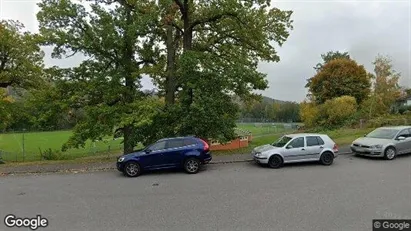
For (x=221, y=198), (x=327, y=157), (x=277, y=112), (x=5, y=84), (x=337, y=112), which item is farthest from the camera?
(x=277, y=112)

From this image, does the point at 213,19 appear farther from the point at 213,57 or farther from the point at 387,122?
the point at 387,122

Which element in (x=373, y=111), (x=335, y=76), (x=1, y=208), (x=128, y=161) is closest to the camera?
(x=1, y=208)

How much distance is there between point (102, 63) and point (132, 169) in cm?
814

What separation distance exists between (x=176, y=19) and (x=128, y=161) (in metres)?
10.3

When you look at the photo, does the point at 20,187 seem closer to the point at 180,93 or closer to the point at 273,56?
the point at 180,93

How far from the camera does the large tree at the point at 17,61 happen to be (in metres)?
Result: 19.9

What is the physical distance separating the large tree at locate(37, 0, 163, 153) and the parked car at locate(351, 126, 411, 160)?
34.9ft

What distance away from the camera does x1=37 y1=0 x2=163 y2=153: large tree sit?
1612 cm

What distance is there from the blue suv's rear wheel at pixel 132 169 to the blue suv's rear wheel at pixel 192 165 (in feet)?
6.43

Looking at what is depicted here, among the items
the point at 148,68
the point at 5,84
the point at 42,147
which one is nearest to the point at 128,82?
the point at 148,68

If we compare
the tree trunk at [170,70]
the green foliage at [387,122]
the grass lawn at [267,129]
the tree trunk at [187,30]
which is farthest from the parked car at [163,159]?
the grass lawn at [267,129]

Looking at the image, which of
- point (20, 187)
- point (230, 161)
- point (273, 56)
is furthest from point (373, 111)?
point (20, 187)

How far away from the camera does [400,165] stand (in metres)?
12.8

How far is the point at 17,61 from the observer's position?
2084 cm
